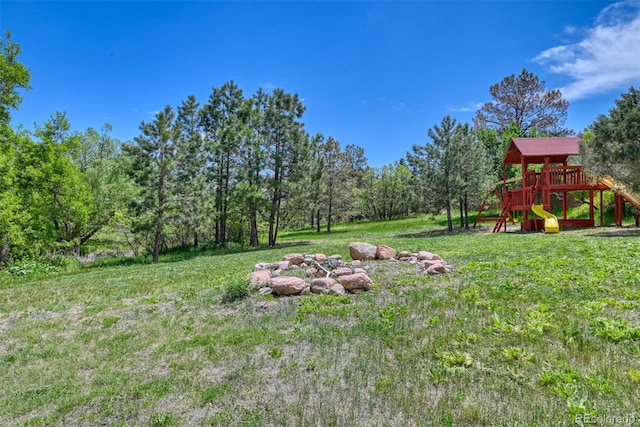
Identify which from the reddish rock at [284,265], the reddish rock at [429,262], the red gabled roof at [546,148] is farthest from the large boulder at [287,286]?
the red gabled roof at [546,148]

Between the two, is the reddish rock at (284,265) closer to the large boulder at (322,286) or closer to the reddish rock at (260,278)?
the reddish rock at (260,278)

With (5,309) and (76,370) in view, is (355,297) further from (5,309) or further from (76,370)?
(5,309)

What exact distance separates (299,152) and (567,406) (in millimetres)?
20128

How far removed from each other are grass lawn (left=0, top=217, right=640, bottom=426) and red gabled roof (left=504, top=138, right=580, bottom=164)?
1613 cm

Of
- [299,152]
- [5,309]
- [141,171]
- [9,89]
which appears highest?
[9,89]

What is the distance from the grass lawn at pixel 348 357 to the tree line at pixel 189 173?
35.8ft

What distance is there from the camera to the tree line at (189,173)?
655 inches

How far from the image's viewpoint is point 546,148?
21562mm

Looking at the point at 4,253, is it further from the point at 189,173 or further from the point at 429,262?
the point at 429,262

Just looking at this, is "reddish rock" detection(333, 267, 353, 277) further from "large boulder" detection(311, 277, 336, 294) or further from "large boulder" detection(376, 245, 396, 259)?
"large boulder" detection(376, 245, 396, 259)

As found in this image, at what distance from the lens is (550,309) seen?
5168mm

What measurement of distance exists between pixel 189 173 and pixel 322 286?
14.0 m

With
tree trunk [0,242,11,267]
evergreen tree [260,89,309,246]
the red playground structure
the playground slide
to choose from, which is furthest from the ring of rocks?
the playground slide

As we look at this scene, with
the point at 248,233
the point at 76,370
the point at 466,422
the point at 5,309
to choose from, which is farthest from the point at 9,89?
the point at 466,422
